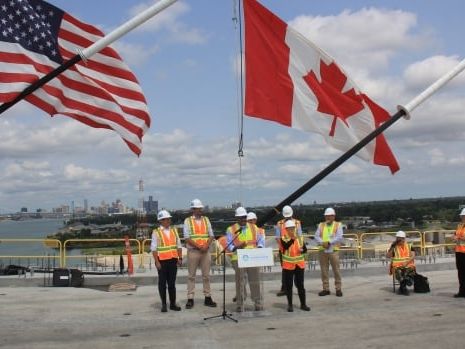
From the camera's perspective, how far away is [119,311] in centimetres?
1104

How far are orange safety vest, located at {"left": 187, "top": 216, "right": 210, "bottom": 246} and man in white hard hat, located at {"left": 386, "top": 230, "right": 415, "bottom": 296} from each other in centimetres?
448

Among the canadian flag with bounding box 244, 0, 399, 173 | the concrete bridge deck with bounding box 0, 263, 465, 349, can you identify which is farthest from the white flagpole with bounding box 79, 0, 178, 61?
the concrete bridge deck with bounding box 0, 263, 465, 349

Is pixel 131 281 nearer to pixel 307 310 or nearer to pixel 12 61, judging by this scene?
pixel 307 310

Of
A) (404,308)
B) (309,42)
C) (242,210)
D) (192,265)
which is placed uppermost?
(309,42)

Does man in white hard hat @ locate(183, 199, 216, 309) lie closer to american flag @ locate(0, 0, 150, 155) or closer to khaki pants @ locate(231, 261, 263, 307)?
khaki pants @ locate(231, 261, 263, 307)

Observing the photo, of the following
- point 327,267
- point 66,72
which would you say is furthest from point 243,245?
point 66,72

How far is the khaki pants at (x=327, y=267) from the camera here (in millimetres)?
12586

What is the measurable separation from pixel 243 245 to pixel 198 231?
3.29ft

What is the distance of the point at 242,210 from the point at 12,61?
5067mm

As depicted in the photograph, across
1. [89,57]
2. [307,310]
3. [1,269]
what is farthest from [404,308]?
[1,269]

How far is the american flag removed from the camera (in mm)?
7336

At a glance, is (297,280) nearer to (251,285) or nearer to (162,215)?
(251,285)

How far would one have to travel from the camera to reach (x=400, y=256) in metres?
13.1

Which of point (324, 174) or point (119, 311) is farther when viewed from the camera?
point (119, 311)
